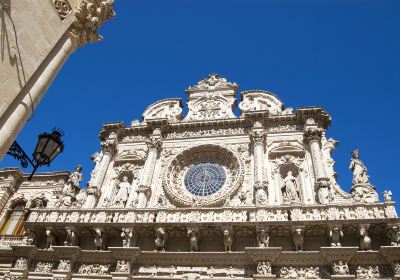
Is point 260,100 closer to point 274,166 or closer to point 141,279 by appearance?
point 274,166

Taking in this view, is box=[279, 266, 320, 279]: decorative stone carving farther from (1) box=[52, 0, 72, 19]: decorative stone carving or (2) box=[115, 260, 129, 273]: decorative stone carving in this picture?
(1) box=[52, 0, 72, 19]: decorative stone carving

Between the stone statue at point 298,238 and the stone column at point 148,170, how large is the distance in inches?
236

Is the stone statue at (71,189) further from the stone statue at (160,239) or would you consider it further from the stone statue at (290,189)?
the stone statue at (290,189)

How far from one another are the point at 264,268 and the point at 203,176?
223 inches

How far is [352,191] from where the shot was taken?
12.5m

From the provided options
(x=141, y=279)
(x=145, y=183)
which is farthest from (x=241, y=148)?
(x=141, y=279)

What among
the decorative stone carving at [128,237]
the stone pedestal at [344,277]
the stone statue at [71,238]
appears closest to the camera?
the stone pedestal at [344,277]

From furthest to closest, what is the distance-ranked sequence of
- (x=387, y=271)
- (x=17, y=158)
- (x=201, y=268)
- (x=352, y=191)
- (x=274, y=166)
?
(x=274, y=166) → (x=352, y=191) → (x=201, y=268) → (x=387, y=271) → (x=17, y=158)

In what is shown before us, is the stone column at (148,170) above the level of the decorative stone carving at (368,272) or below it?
above

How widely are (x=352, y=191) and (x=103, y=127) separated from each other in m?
12.2

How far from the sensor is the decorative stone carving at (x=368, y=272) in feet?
32.7

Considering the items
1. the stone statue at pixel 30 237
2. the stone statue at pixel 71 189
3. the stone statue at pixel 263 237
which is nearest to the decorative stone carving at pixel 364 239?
the stone statue at pixel 263 237

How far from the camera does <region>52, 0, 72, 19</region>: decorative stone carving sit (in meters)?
5.45

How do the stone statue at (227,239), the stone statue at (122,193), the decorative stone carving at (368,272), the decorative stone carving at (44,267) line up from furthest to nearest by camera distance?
1. the stone statue at (122,193)
2. the decorative stone carving at (44,267)
3. the stone statue at (227,239)
4. the decorative stone carving at (368,272)
